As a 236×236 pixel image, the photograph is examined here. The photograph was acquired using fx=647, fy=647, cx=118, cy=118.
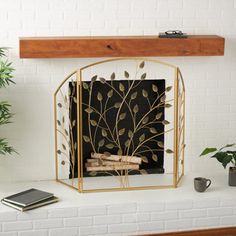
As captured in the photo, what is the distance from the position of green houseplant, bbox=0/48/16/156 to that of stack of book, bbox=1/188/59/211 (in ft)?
1.21

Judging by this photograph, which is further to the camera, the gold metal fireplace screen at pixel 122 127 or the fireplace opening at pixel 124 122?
the fireplace opening at pixel 124 122

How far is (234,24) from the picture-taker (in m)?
5.58

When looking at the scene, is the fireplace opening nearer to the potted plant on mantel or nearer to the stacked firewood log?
the stacked firewood log

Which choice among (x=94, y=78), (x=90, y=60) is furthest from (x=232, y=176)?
(x=90, y=60)

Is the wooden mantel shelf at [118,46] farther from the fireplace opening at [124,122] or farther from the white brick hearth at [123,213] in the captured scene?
the white brick hearth at [123,213]

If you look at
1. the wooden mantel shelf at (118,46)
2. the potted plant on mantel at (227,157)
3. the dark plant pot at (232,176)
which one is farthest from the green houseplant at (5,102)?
the dark plant pot at (232,176)

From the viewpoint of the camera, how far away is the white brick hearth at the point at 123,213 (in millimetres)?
4945

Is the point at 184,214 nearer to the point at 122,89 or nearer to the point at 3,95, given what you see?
the point at 122,89

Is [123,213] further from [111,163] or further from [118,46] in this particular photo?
[118,46]

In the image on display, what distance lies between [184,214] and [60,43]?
1683mm

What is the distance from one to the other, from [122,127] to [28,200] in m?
1.18

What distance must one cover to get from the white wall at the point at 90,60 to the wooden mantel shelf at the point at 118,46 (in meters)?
0.17

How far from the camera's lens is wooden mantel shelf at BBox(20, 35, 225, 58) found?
5.12m

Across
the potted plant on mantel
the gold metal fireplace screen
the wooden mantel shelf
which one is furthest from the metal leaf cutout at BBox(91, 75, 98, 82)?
the potted plant on mantel
